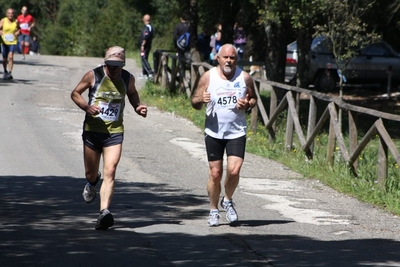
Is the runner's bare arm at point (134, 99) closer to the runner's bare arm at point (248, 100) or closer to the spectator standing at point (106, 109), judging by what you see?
the spectator standing at point (106, 109)

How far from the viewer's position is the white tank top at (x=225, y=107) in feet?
30.5

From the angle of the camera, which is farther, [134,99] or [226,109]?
[134,99]

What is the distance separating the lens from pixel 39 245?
8.08 meters

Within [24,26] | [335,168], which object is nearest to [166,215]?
[335,168]

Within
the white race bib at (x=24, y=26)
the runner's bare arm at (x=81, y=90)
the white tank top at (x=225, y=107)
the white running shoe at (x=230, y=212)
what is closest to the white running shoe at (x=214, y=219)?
the white running shoe at (x=230, y=212)

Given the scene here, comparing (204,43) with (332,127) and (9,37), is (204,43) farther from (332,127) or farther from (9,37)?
(332,127)

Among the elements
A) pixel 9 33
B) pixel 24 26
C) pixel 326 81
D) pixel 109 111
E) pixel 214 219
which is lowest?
pixel 214 219

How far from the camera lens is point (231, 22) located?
2677 centimetres

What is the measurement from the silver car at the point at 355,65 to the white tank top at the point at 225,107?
20.6m

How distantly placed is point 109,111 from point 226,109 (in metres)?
1.17

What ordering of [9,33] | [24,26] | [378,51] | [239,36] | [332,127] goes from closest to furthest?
[332,127] → [9,33] → [239,36] → [378,51] → [24,26]

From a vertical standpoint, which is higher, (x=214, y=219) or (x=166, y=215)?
(x=214, y=219)

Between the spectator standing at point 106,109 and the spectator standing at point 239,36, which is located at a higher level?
the spectator standing at point 239,36

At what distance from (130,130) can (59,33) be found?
161 feet
